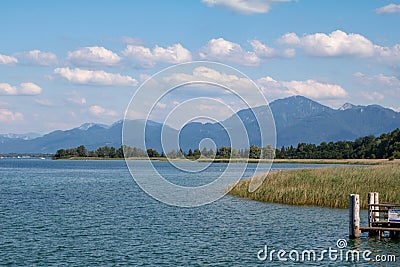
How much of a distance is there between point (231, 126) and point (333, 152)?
150 metres

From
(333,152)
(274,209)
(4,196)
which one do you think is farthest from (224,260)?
(333,152)

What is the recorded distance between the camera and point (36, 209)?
42531mm

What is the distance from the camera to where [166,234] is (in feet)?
101

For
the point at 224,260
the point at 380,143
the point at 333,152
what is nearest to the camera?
the point at 224,260

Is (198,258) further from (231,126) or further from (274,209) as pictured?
(274,209)

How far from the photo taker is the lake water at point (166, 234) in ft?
81.0

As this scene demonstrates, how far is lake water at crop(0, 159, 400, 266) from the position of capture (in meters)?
24.7

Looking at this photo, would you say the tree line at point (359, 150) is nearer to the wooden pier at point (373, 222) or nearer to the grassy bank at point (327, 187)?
the grassy bank at point (327, 187)
